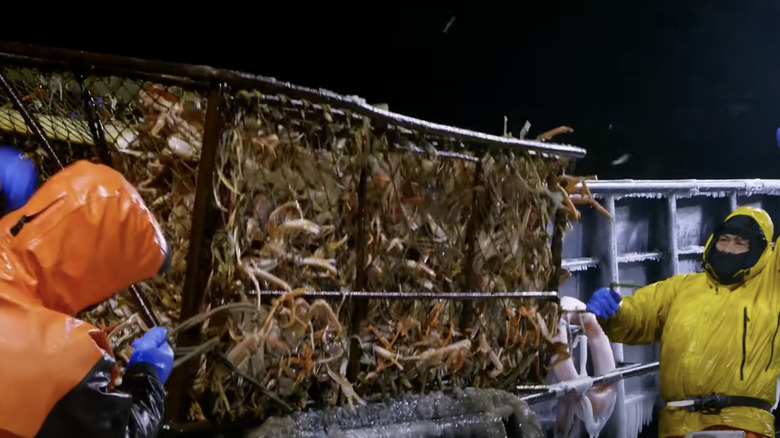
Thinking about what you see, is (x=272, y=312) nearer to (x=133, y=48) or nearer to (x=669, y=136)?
(x=133, y=48)

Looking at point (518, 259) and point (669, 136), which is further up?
point (669, 136)

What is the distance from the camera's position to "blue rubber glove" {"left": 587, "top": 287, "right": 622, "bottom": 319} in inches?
189

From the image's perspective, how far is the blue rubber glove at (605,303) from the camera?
4.79 m

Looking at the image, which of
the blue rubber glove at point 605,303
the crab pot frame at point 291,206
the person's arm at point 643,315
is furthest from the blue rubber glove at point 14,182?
the person's arm at point 643,315

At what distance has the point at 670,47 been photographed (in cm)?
1978

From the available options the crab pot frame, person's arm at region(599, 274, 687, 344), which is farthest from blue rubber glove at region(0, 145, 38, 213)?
person's arm at region(599, 274, 687, 344)

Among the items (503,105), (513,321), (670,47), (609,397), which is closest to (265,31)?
(503,105)

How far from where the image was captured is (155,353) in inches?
87.5

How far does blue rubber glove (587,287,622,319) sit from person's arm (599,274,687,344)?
99 mm

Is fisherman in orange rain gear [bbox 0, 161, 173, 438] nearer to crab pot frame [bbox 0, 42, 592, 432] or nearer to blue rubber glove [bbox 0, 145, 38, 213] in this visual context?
blue rubber glove [bbox 0, 145, 38, 213]

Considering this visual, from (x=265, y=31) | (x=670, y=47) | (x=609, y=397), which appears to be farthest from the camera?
(x=670, y=47)

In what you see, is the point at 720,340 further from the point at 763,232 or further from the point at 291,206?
the point at 291,206

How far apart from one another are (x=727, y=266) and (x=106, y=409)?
4127mm

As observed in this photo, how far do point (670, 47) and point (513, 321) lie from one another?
18362 mm
